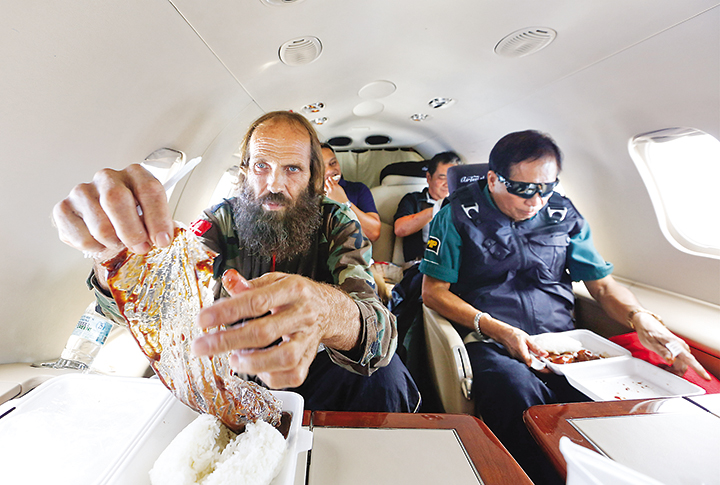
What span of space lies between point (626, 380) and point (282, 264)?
1.41m

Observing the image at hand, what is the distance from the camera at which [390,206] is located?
3.58 metres

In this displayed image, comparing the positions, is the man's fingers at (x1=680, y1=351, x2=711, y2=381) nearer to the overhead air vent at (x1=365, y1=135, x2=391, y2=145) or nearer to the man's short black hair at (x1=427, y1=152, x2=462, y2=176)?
the man's short black hair at (x1=427, y1=152, x2=462, y2=176)

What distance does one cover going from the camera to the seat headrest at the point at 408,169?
3947 millimetres

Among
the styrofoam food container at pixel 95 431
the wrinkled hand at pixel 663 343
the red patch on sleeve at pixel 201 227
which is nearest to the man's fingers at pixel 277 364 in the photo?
the styrofoam food container at pixel 95 431

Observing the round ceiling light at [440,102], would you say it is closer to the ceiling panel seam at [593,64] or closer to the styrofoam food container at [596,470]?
the ceiling panel seam at [593,64]

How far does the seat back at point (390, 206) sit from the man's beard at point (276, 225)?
6.19ft

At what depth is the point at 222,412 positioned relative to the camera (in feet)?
1.82

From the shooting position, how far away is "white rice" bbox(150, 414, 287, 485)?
0.45 m

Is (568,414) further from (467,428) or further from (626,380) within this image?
(626,380)

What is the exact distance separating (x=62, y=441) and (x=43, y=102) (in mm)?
847

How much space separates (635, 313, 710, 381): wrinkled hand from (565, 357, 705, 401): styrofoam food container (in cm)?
21

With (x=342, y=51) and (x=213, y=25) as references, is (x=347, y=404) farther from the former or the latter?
(x=342, y=51)

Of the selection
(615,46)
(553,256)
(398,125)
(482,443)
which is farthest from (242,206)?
(398,125)

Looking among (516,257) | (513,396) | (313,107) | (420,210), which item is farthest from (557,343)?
(313,107)
